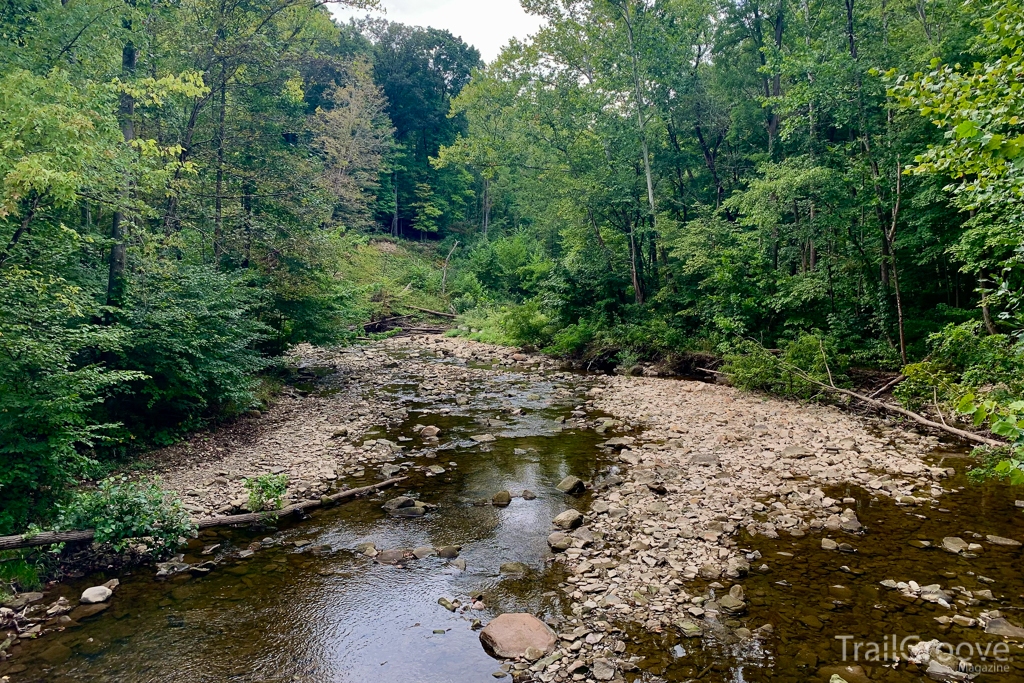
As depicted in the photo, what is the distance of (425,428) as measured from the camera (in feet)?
38.9

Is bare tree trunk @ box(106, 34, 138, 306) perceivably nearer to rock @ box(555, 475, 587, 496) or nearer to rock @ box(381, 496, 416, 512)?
rock @ box(381, 496, 416, 512)

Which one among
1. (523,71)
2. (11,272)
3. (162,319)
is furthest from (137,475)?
(523,71)

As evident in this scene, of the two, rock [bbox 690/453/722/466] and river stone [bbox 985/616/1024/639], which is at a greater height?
rock [bbox 690/453/722/466]

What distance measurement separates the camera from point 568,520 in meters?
7.13

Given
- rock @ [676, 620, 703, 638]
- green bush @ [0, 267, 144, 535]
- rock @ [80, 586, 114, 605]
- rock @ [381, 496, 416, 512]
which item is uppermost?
green bush @ [0, 267, 144, 535]

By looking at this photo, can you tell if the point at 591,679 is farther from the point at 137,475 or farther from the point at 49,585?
the point at 137,475

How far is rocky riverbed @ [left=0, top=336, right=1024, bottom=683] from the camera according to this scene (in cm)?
456

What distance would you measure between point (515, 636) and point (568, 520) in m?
2.44

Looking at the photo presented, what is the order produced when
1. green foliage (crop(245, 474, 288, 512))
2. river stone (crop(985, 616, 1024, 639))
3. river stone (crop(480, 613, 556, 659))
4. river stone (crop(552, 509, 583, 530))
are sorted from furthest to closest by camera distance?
1. green foliage (crop(245, 474, 288, 512))
2. river stone (crop(552, 509, 583, 530))
3. river stone (crop(480, 613, 556, 659))
4. river stone (crop(985, 616, 1024, 639))

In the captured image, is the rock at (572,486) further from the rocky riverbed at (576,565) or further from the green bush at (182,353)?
the green bush at (182,353)

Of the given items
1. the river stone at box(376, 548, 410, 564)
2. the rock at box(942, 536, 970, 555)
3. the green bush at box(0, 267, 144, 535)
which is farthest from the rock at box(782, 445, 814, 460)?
the green bush at box(0, 267, 144, 535)

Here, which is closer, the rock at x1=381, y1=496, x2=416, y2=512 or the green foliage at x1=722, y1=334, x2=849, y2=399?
the rock at x1=381, y1=496, x2=416, y2=512

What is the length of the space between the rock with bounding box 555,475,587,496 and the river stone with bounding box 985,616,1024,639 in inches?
191

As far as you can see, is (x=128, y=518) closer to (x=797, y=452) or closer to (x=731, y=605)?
(x=731, y=605)
